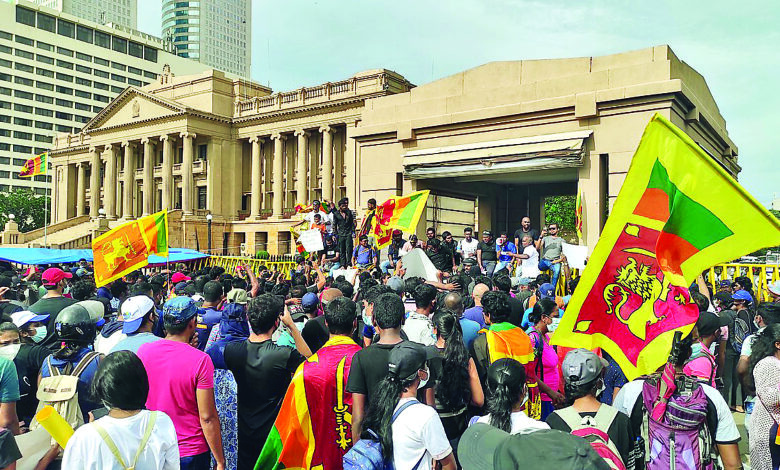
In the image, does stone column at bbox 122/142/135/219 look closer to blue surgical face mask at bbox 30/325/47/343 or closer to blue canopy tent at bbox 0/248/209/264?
blue canopy tent at bbox 0/248/209/264

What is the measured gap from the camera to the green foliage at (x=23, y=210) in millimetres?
66812

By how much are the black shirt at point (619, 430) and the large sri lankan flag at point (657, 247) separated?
74cm

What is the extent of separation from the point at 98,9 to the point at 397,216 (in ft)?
470

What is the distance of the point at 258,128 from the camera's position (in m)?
53.7

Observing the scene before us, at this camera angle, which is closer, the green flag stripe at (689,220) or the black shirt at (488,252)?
the green flag stripe at (689,220)

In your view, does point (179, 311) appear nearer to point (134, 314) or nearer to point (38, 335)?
point (134, 314)

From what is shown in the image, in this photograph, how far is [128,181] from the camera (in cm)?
5775

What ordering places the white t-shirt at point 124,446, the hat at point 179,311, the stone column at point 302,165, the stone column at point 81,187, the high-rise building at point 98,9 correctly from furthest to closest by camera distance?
the high-rise building at point 98,9 < the stone column at point 81,187 < the stone column at point 302,165 < the hat at point 179,311 < the white t-shirt at point 124,446

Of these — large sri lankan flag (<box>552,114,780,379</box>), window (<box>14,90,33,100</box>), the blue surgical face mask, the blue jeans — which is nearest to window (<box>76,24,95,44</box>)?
window (<box>14,90,33,100</box>)

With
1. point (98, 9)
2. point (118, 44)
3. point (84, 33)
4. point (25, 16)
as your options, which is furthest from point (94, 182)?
A: point (98, 9)

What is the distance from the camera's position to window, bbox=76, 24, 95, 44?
3743 inches

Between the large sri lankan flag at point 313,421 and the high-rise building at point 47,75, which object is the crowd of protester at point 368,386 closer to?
the large sri lankan flag at point 313,421

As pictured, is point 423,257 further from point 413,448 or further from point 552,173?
point 552,173

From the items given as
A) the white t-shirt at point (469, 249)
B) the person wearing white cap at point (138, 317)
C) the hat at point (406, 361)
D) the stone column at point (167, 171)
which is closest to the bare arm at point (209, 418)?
the person wearing white cap at point (138, 317)
